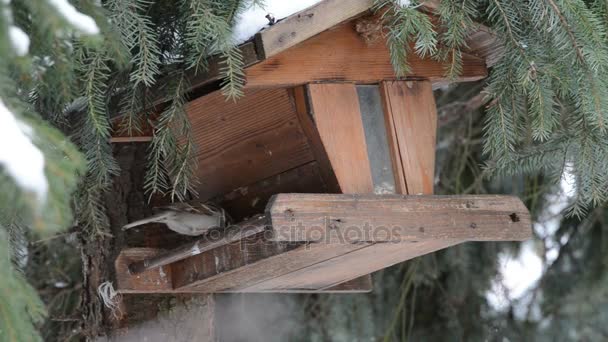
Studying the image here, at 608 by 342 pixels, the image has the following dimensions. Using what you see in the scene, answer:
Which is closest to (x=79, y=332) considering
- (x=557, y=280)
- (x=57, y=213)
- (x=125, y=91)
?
(x=125, y=91)

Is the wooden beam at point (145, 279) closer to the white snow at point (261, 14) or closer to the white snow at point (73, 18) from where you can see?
the white snow at point (261, 14)

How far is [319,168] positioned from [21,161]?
1.42 meters

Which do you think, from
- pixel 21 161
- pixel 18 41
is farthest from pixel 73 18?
pixel 21 161

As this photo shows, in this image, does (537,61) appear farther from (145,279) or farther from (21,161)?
(21,161)

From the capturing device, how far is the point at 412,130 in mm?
2658

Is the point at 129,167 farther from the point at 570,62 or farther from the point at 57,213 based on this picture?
the point at 57,213

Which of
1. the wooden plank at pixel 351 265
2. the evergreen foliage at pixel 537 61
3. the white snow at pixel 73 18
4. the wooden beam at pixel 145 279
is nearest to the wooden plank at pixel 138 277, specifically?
the wooden beam at pixel 145 279

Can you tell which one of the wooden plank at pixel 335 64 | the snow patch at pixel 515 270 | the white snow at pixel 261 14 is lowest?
the snow patch at pixel 515 270

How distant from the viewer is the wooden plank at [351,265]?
2518mm

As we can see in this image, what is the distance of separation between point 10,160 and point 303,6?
4.07 ft

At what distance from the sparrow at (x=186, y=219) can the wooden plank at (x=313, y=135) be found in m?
0.37

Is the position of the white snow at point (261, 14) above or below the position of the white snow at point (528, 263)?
above

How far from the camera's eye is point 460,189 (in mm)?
3996

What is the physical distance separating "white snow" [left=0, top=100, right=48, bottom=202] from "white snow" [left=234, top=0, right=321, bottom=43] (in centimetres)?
107
